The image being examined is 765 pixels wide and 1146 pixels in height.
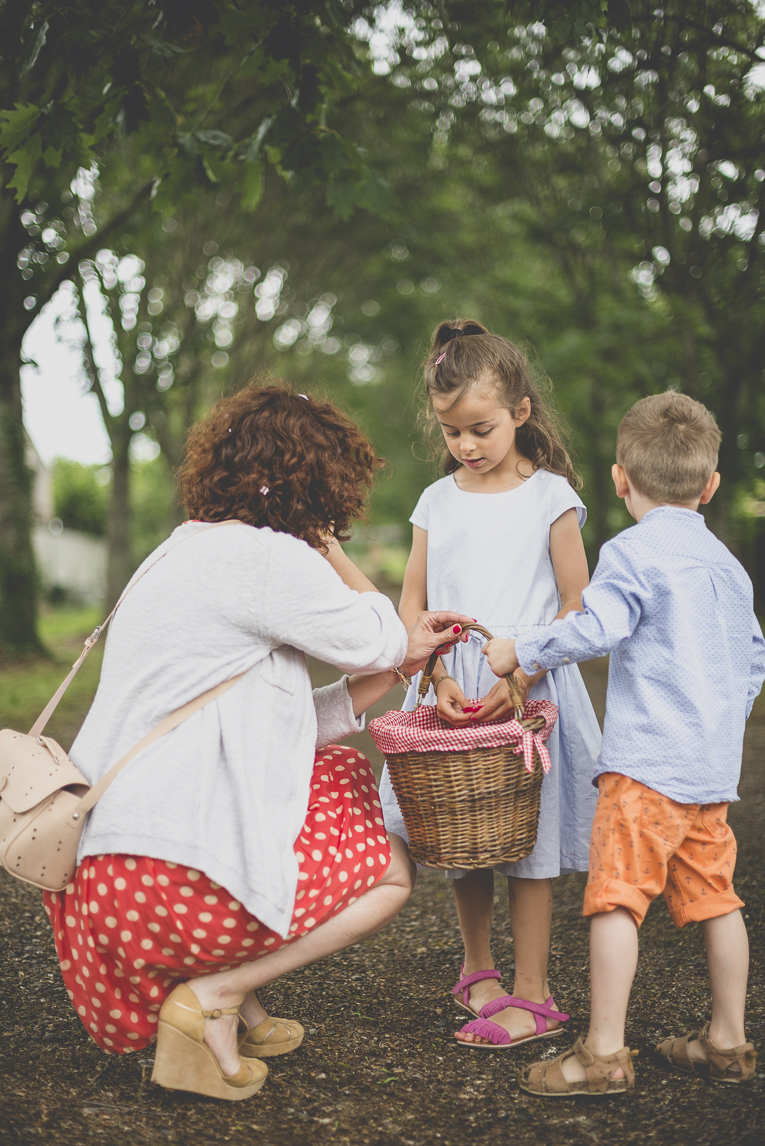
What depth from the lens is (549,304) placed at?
51.2 ft

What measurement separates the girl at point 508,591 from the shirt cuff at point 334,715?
28 centimetres

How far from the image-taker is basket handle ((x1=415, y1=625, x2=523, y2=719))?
8.25 feet

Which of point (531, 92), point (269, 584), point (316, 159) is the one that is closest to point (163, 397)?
point (531, 92)

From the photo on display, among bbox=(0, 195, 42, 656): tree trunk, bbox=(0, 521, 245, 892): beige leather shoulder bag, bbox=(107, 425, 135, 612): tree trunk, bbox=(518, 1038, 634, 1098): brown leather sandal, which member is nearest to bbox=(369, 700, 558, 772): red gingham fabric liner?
bbox=(0, 521, 245, 892): beige leather shoulder bag

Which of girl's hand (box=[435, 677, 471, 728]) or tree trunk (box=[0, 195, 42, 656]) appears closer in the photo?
girl's hand (box=[435, 677, 471, 728])

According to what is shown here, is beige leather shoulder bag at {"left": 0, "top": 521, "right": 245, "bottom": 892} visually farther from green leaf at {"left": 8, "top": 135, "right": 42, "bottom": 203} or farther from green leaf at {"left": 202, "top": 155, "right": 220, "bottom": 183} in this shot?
green leaf at {"left": 202, "top": 155, "right": 220, "bottom": 183}

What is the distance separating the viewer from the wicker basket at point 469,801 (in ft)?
7.86

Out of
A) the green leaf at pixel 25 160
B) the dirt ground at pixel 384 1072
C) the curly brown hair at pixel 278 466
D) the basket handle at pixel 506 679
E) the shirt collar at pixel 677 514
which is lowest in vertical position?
the dirt ground at pixel 384 1072

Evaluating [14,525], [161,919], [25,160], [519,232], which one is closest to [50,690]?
[14,525]

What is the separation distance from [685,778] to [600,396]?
12.2 m

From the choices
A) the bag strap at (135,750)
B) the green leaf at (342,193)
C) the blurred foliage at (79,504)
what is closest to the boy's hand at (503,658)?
the bag strap at (135,750)

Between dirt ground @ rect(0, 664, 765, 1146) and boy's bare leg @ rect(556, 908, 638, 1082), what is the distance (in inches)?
6.9

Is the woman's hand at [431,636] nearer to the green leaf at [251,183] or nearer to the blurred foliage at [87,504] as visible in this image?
the green leaf at [251,183]

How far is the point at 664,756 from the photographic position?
7.84ft
